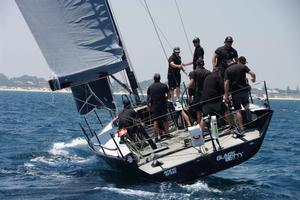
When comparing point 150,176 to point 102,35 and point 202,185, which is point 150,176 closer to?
point 202,185

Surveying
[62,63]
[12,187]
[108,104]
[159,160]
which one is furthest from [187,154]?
[108,104]

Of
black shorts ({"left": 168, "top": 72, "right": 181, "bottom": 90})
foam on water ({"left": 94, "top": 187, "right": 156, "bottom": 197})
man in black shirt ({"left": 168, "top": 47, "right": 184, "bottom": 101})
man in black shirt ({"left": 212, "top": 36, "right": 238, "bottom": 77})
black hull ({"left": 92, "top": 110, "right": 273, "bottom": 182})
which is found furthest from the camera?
black shorts ({"left": 168, "top": 72, "right": 181, "bottom": 90})

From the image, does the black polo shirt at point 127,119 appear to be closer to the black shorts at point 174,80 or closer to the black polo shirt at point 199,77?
the black polo shirt at point 199,77

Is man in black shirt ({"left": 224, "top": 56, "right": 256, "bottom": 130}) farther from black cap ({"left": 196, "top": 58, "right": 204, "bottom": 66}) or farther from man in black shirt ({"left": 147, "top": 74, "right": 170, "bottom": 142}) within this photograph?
man in black shirt ({"left": 147, "top": 74, "right": 170, "bottom": 142})

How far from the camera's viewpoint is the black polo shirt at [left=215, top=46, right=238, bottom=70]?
14411 millimetres

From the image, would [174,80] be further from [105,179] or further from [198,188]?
[198,188]

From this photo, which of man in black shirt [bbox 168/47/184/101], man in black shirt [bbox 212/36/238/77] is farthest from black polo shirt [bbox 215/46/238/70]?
man in black shirt [bbox 168/47/184/101]

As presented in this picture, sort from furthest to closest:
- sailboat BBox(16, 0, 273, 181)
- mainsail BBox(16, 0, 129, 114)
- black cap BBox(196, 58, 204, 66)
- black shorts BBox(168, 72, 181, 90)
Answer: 1. mainsail BBox(16, 0, 129, 114)
2. black shorts BBox(168, 72, 181, 90)
3. black cap BBox(196, 58, 204, 66)
4. sailboat BBox(16, 0, 273, 181)

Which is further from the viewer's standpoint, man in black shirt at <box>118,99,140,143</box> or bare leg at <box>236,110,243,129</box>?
man in black shirt at <box>118,99,140,143</box>

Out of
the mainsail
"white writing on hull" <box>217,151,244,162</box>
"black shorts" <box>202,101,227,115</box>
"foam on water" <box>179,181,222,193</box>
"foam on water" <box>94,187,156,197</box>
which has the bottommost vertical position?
"foam on water" <box>179,181,222,193</box>

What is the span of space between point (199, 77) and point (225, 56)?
0.96 metres

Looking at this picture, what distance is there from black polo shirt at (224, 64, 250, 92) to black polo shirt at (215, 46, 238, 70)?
3.34ft

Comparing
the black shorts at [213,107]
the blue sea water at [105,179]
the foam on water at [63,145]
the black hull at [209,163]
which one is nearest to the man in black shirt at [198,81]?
the black shorts at [213,107]

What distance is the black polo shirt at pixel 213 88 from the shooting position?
13562mm
